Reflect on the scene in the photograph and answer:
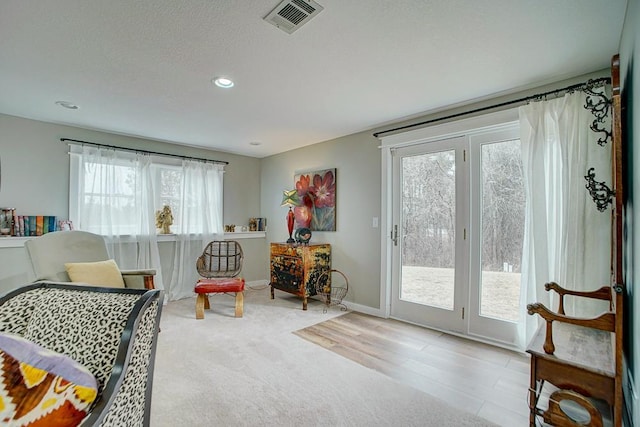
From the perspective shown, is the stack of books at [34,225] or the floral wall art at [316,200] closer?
the stack of books at [34,225]

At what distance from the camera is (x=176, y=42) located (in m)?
1.87

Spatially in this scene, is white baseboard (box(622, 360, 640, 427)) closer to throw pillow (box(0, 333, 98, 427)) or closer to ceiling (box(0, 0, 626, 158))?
ceiling (box(0, 0, 626, 158))

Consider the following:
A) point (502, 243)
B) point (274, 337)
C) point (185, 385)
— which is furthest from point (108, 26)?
point (502, 243)

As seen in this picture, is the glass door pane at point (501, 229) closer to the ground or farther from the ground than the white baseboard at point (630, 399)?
farther from the ground

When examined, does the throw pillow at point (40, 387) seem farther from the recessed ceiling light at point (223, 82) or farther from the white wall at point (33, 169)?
the white wall at point (33, 169)

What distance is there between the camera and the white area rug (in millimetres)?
1706

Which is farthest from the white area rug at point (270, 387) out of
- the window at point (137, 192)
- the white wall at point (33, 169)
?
the window at point (137, 192)

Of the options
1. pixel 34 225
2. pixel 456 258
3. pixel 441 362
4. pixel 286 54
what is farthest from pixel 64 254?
pixel 456 258

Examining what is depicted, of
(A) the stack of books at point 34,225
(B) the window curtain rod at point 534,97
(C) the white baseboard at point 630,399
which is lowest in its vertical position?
(C) the white baseboard at point 630,399

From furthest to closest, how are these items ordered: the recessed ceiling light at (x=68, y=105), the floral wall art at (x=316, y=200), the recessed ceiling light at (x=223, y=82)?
the floral wall art at (x=316, y=200)
the recessed ceiling light at (x=68, y=105)
the recessed ceiling light at (x=223, y=82)

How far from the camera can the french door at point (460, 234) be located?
2666 millimetres

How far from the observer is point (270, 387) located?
2.01m

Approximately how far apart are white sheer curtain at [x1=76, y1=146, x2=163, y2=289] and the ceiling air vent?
3.23 meters

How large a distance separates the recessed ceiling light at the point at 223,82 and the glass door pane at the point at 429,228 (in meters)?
2.03
